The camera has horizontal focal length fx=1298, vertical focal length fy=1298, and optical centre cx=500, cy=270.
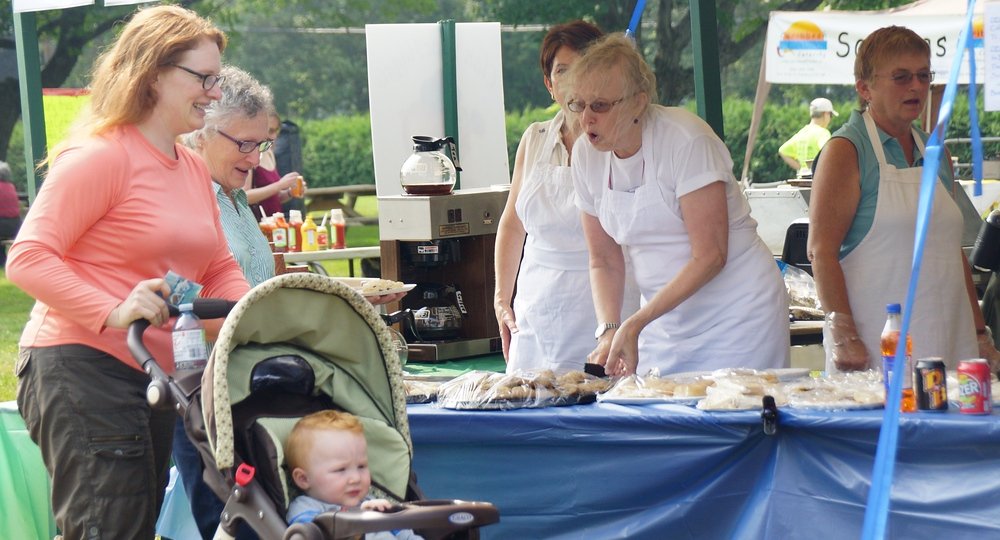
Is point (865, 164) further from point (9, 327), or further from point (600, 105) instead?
point (9, 327)

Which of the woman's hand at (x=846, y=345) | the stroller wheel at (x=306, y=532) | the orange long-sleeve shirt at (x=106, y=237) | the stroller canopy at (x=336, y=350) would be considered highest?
the orange long-sleeve shirt at (x=106, y=237)

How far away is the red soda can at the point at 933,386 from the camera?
312cm

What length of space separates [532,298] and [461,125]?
145 inches

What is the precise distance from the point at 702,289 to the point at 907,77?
84 centimetres

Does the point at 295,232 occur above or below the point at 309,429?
below

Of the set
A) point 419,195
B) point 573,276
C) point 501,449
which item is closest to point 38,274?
point 501,449

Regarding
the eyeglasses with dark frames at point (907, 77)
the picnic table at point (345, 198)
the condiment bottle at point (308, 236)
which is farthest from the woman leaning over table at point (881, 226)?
the picnic table at point (345, 198)

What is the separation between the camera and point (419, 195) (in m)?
6.64

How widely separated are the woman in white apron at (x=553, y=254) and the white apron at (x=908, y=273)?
33.4 inches

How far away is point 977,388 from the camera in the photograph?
10.1 feet

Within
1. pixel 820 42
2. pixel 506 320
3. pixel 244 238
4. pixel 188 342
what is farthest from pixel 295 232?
pixel 820 42

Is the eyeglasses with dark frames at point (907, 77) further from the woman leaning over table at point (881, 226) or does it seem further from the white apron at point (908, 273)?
the white apron at point (908, 273)

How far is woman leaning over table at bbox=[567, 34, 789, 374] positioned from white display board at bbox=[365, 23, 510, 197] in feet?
12.1

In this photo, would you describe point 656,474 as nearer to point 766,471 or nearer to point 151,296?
point 766,471
